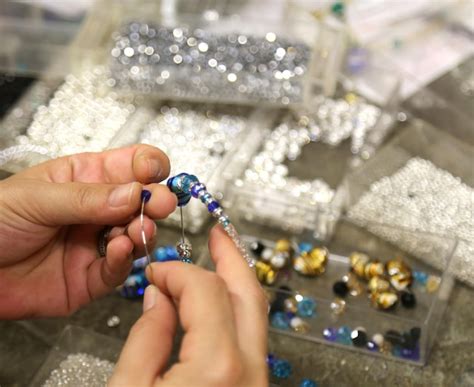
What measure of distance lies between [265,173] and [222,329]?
89 cm

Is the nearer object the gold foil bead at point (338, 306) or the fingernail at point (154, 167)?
the fingernail at point (154, 167)

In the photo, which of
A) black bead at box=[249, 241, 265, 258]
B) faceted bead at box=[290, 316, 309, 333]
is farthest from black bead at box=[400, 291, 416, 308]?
black bead at box=[249, 241, 265, 258]

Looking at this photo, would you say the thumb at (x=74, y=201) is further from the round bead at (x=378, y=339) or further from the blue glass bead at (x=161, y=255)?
the round bead at (x=378, y=339)

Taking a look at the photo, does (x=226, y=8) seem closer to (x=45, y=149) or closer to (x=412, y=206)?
(x=45, y=149)

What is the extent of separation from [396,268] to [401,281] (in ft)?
0.10

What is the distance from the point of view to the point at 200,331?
2.42ft

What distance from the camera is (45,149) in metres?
1.53

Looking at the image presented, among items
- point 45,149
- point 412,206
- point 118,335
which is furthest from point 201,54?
point 118,335

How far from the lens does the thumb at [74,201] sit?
913 mm

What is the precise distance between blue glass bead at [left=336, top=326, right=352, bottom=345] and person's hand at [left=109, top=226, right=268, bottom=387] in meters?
0.47

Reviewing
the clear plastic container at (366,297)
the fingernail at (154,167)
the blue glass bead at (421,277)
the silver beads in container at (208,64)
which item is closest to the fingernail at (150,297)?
the fingernail at (154,167)

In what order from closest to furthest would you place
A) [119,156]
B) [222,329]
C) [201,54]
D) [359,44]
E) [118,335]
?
[222,329] → [119,156] → [118,335] → [201,54] → [359,44]

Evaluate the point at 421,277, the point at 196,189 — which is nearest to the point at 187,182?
the point at 196,189

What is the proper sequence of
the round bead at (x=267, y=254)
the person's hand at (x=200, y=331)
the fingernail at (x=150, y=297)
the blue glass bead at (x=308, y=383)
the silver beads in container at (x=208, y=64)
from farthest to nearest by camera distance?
the silver beads in container at (x=208, y=64) < the round bead at (x=267, y=254) < the blue glass bead at (x=308, y=383) < the fingernail at (x=150, y=297) < the person's hand at (x=200, y=331)
